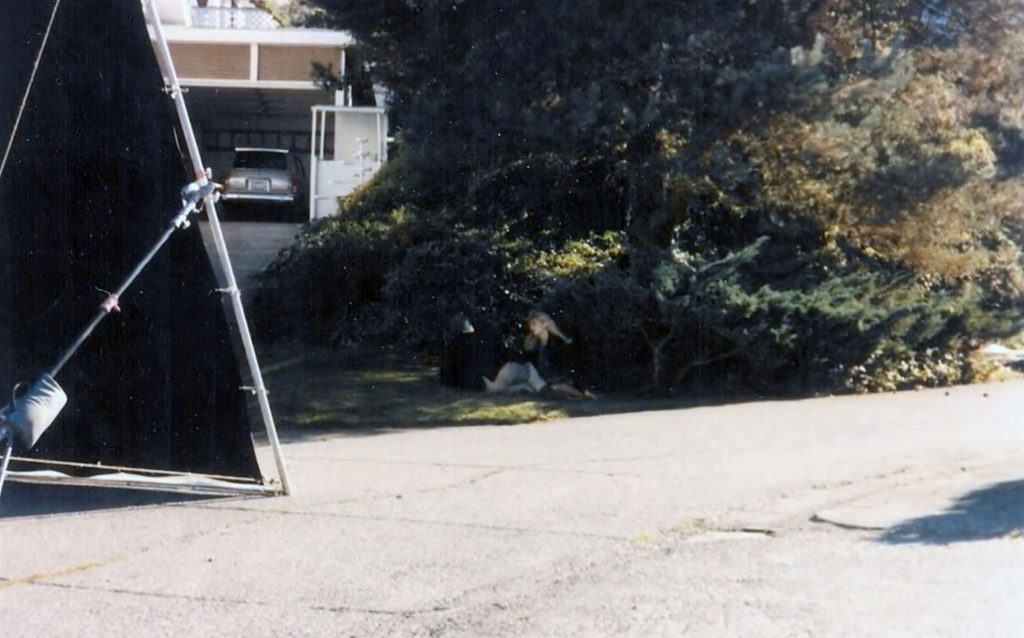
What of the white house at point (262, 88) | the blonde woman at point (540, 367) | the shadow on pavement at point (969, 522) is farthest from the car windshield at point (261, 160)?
the shadow on pavement at point (969, 522)

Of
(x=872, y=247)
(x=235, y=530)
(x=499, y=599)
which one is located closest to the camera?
(x=499, y=599)

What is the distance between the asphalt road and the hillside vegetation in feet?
10.3

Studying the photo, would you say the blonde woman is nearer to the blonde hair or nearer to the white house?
the blonde hair

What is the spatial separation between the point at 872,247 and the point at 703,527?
8949 mm

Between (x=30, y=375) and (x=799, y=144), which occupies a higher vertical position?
(x=799, y=144)

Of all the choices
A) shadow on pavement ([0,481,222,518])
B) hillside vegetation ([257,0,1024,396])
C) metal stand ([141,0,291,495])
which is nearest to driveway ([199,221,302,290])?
hillside vegetation ([257,0,1024,396])

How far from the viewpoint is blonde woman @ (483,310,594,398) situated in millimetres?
14047

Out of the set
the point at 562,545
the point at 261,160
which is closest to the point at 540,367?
the point at 562,545

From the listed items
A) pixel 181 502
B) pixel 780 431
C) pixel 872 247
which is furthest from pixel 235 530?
pixel 872 247

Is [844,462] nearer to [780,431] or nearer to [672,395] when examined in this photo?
[780,431]

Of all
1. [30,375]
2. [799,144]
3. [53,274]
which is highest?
[799,144]

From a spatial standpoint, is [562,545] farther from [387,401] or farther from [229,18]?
[229,18]

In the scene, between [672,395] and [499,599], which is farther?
[672,395]

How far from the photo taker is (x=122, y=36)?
8508mm
